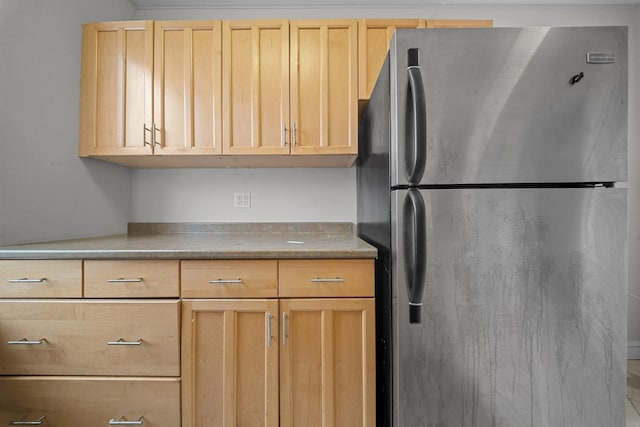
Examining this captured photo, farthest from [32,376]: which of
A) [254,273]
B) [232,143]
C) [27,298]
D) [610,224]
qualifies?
[610,224]

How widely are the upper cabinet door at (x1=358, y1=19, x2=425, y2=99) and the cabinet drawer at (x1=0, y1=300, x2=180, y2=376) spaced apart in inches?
58.0

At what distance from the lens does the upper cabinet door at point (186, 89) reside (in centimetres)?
164

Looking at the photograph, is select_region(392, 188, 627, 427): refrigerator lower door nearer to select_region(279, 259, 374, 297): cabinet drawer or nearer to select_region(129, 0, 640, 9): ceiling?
select_region(279, 259, 374, 297): cabinet drawer

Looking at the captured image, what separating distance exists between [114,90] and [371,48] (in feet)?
4.92

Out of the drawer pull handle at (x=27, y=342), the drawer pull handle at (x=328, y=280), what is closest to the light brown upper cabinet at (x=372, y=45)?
the drawer pull handle at (x=328, y=280)

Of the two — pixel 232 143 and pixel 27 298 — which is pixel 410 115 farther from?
pixel 27 298

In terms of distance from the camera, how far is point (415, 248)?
1.03 m

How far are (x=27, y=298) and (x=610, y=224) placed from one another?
2266 millimetres

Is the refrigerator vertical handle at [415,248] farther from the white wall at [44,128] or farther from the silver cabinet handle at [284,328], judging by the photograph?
the white wall at [44,128]

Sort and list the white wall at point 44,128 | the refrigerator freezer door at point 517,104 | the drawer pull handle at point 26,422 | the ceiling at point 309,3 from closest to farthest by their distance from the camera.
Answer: the refrigerator freezer door at point 517,104
the drawer pull handle at point 26,422
the white wall at point 44,128
the ceiling at point 309,3

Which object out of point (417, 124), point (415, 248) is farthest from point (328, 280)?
point (417, 124)

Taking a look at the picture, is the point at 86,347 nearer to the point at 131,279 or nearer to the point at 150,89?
the point at 131,279

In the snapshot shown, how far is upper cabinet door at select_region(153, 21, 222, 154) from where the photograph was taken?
1.64m

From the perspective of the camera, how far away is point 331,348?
3.98 feet
